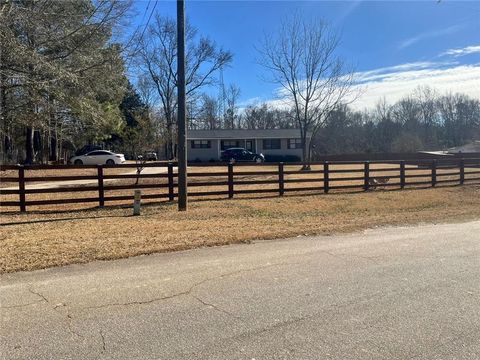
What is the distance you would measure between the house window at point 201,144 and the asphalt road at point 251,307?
145ft

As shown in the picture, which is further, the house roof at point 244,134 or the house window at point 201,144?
the house roof at point 244,134

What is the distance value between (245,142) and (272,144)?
338 cm

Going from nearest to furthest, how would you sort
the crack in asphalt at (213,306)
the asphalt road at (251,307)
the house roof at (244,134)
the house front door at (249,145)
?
the asphalt road at (251,307)
the crack in asphalt at (213,306)
the house roof at (244,134)
the house front door at (249,145)

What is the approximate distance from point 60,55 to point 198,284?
11.1 meters

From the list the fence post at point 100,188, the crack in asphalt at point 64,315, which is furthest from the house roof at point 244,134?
the crack in asphalt at point 64,315

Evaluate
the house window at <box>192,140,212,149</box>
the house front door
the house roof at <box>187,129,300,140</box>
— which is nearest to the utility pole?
the house roof at <box>187,129,300,140</box>

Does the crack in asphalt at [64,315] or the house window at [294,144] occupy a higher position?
the house window at [294,144]

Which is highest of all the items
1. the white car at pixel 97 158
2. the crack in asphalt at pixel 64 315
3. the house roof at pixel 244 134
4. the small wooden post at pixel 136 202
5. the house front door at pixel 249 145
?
the house roof at pixel 244 134

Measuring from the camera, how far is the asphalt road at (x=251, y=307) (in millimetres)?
3520

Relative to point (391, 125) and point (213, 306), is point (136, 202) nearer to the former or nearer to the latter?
point (213, 306)

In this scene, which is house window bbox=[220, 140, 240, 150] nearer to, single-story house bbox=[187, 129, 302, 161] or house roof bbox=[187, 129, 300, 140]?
single-story house bbox=[187, 129, 302, 161]

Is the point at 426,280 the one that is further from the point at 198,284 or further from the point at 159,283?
the point at 159,283

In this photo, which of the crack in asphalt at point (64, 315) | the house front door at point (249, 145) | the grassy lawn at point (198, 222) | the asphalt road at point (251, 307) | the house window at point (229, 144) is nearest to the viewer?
the asphalt road at point (251, 307)

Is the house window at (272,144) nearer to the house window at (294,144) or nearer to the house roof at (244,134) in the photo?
the house roof at (244,134)
